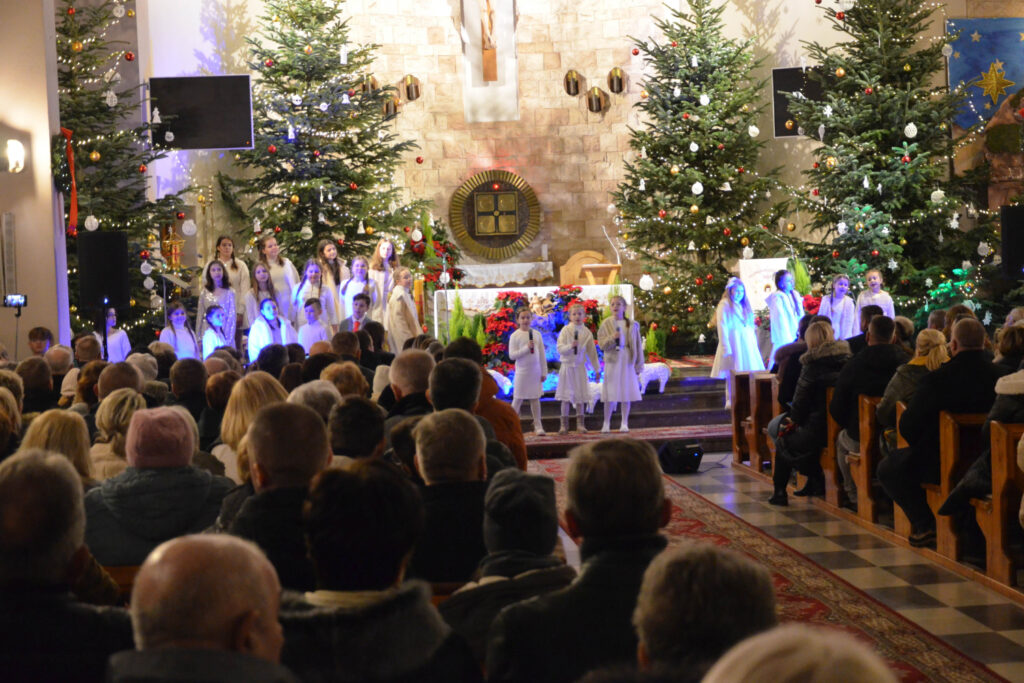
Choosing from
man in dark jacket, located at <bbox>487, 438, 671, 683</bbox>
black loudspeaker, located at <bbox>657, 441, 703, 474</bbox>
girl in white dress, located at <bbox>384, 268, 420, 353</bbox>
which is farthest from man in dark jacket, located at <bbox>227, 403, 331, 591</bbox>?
girl in white dress, located at <bbox>384, 268, 420, 353</bbox>

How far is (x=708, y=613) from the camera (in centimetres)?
175

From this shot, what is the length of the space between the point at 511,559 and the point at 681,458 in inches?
307

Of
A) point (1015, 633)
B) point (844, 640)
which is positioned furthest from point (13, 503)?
point (1015, 633)

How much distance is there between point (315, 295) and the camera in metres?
14.3

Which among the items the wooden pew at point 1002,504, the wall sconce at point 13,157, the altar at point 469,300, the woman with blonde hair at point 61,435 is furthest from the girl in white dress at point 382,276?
the woman with blonde hair at point 61,435

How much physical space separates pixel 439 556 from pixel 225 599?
5.91ft

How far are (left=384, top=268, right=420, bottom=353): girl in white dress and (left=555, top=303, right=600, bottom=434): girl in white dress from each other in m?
1.91

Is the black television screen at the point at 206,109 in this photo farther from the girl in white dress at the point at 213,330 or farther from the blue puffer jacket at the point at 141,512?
the blue puffer jacket at the point at 141,512

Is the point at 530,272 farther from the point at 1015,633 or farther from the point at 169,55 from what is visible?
the point at 1015,633

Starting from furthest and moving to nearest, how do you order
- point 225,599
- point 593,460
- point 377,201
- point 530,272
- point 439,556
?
point 530,272 → point 377,201 → point 439,556 → point 593,460 → point 225,599

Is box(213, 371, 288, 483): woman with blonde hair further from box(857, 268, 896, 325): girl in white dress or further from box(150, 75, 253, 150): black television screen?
box(150, 75, 253, 150): black television screen

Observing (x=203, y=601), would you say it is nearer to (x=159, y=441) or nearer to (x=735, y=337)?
(x=159, y=441)

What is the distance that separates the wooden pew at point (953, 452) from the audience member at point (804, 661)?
6.08 m

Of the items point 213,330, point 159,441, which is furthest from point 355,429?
point 213,330
